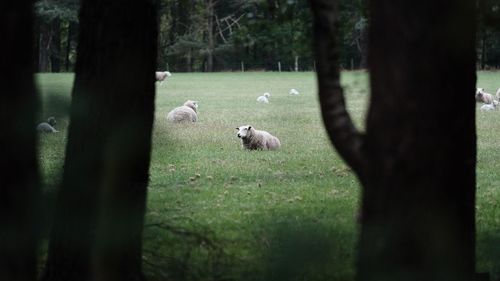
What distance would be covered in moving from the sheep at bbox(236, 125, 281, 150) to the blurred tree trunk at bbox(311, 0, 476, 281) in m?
11.0

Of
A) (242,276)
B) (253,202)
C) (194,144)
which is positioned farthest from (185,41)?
(242,276)

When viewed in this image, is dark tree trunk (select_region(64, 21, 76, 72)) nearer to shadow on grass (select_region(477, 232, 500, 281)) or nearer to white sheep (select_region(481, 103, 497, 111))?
white sheep (select_region(481, 103, 497, 111))

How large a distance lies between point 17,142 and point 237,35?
2.59 metres

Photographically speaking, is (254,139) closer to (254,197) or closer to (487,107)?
(254,197)

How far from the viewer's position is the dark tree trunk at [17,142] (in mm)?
3438

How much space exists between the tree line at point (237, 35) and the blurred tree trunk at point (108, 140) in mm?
310

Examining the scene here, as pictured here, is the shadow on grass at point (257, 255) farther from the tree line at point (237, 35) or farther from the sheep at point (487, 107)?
the sheep at point (487, 107)

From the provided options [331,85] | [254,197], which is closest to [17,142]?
[331,85]

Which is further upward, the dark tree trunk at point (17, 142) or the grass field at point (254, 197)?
the dark tree trunk at point (17, 142)

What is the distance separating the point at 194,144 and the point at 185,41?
44639mm

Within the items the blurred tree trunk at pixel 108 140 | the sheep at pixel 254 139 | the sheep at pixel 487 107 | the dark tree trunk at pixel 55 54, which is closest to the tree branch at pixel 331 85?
the blurred tree trunk at pixel 108 140

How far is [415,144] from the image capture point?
10.1 feet

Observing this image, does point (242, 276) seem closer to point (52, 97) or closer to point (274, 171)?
point (52, 97)

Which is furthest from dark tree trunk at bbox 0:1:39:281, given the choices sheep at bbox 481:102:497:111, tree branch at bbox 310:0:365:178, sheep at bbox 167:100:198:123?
sheep at bbox 481:102:497:111
